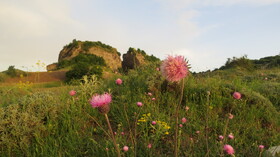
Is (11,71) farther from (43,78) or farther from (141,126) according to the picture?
(141,126)

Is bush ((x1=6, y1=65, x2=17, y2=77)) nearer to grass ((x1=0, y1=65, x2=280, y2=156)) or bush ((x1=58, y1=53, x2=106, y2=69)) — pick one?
bush ((x1=58, y1=53, x2=106, y2=69))

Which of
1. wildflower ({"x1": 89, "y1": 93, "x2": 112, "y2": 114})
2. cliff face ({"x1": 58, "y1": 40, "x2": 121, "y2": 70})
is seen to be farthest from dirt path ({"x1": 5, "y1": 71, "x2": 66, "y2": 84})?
wildflower ({"x1": 89, "y1": 93, "x2": 112, "y2": 114})

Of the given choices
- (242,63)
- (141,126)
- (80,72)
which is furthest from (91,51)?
(141,126)

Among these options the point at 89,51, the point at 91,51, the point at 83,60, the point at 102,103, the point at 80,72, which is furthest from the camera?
the point at 91,51

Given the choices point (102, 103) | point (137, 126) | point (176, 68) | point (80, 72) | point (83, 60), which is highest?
point (83, 60)

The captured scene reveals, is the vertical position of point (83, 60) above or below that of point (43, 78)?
above

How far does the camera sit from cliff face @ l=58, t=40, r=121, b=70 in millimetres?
31359

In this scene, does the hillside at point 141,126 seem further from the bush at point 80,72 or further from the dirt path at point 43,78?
the dirt path at point 43,78

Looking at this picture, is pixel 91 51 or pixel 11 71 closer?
pixel 11 71

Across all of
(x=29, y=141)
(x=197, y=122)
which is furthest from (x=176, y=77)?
(x=29, y=141)

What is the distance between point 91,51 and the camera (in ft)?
106

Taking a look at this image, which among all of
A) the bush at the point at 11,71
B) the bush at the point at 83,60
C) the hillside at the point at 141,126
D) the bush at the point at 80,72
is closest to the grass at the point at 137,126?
the hillside at the point at 141,126

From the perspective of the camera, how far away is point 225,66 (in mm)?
25422

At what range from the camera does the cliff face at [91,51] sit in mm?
31359
